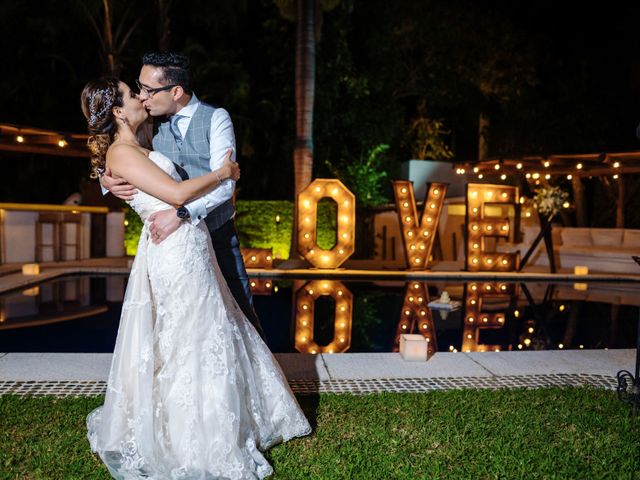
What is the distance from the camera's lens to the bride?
105 inches

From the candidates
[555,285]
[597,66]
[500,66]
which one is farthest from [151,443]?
[597,66]

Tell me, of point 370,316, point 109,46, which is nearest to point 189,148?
point 370,316


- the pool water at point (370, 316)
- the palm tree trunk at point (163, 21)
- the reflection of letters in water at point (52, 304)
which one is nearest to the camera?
the pool water at point (370, 316)

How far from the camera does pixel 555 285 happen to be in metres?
11.8

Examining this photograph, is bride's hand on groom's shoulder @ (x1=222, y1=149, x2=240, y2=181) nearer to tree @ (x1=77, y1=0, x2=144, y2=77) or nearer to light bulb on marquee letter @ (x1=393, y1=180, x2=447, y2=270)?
light bulb on marquee letter @ (x1=393, y1=180, x2=447, y2=270)

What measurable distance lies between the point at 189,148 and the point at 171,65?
486mm

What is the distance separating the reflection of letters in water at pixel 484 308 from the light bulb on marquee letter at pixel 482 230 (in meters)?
1.09

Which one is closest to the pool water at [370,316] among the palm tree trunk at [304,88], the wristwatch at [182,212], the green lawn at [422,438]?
the green lawn at [422,438]

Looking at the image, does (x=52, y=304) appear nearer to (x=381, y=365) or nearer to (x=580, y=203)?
(x=381, y=365)

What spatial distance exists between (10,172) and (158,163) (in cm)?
2017

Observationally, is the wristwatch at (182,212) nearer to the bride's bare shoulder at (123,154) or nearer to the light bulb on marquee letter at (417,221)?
the bride's bare shoulder at (123,154)

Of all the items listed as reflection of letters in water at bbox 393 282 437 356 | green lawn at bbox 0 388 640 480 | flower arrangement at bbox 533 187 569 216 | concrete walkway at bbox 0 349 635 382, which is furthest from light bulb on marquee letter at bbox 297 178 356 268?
green lawn at bbox 0 388 640 480

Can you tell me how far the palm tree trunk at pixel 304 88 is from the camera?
12.5 m

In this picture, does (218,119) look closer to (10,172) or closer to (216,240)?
(216,240)
